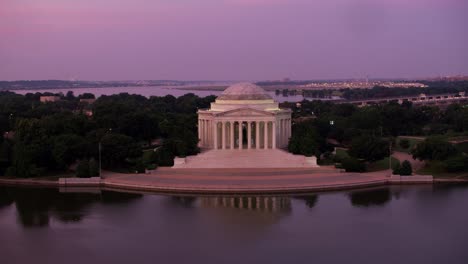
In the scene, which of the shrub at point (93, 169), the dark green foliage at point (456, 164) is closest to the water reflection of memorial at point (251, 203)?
the shrub at point (93, 169)

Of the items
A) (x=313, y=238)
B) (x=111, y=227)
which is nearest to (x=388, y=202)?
(x=313, y=238)

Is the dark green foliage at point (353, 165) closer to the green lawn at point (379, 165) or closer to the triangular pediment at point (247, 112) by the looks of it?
the green lawn at point (379, 165)

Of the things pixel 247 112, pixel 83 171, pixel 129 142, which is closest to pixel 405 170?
pixel 247 112

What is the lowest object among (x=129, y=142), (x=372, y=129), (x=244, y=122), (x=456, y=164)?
(x=456, y=164)

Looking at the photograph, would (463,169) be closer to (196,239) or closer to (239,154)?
(239,154)

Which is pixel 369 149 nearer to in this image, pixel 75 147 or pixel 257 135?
pixel 257 135

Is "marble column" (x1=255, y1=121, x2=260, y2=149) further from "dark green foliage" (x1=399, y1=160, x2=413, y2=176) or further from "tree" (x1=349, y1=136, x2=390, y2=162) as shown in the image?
"dark green foliage" (x1=399, y1=160, x2=413, y2=176)
